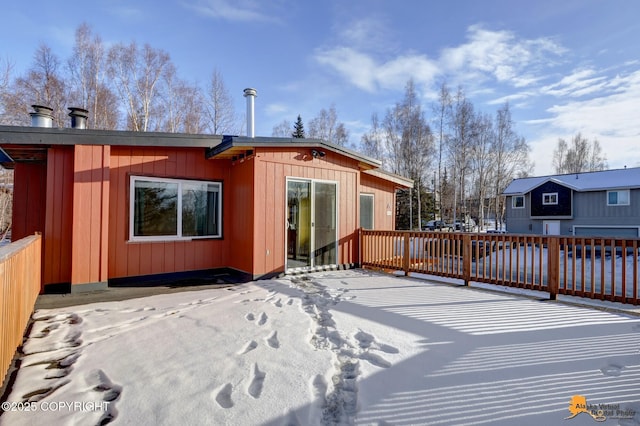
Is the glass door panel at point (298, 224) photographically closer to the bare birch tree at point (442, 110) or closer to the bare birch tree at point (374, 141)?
the bare birch tree at point (442, 110)

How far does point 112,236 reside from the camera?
17.0 ft

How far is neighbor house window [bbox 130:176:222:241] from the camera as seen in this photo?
5.45 meters

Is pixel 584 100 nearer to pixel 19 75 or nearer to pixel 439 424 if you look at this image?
pixel 439 424

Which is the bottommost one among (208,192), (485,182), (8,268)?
(8,268)

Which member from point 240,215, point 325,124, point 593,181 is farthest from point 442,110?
point 240,215

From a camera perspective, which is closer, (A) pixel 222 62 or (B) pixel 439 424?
(B) pixel 439 424

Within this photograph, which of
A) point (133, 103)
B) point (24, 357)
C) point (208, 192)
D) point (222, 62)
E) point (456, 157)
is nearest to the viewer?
point (24, 357)

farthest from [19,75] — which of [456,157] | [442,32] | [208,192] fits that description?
[456,157]

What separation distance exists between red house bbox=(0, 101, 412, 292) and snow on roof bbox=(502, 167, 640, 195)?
1845 centimetres

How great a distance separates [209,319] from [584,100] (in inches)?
951

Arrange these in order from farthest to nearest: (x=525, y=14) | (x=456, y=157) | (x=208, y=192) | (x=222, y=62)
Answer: (x=456, y=157)
(x=222, y=62)
(x=525, y=14)
(x=208, y=192)

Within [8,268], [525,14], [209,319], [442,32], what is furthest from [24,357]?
[442,32]

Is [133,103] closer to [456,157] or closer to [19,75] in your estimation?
[19,75]

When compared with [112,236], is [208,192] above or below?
above
